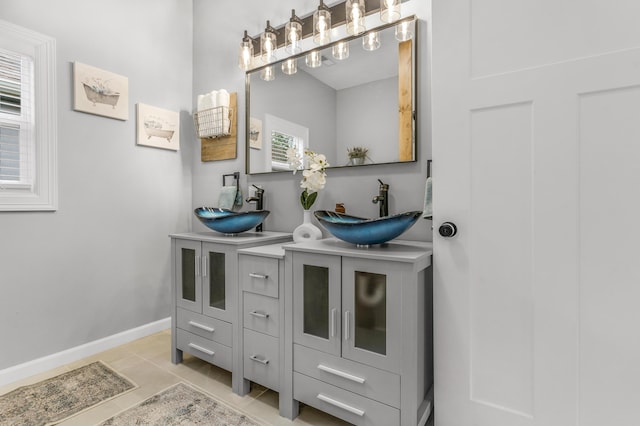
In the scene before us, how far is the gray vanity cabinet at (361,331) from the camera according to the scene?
4.09 ft

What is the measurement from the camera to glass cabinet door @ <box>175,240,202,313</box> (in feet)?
6.56

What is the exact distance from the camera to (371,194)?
6.33 feet

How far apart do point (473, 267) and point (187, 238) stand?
5.47 ft

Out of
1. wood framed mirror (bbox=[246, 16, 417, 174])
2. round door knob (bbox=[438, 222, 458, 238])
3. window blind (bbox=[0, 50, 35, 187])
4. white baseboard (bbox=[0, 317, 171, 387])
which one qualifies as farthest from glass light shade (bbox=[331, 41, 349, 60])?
white baseboard (bbox=[0, 317, 171, 387])

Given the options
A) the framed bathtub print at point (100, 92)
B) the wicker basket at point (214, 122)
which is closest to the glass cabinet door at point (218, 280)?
the wicker basket at point (214, 122)

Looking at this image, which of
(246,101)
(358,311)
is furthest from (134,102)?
(358,311)

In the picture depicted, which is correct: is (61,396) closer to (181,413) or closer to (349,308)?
(181,413)

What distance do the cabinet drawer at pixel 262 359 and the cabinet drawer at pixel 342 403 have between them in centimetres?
14

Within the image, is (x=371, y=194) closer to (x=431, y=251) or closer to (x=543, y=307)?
(x=431, y=251)

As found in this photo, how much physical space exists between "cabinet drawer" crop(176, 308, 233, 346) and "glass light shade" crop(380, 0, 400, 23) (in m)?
1.97

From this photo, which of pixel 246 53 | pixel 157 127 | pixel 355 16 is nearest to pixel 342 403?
pixel 355 16

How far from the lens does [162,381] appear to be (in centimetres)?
188

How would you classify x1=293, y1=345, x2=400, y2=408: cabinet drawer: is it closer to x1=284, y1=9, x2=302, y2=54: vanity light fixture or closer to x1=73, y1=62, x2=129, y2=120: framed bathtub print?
x1=284, y1=9, x2=302, y2=54: vanity light fixture

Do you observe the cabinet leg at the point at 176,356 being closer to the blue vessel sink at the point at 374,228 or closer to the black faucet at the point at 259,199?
the black faucet at the point at 259,199
